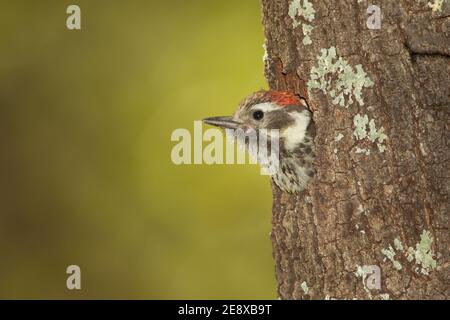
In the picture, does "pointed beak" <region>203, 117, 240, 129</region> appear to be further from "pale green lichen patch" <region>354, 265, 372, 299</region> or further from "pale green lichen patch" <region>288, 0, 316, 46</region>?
"pale green lichen patch" <region>354, 265, 372, 299</region>

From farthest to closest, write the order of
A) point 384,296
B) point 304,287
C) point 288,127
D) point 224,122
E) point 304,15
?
point 224,122 < point 288,127 < point 304,287 < point 304,15 < point 384,296

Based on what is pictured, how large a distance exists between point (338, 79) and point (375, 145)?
1.26 ft

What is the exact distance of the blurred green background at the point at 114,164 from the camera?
8.77 m

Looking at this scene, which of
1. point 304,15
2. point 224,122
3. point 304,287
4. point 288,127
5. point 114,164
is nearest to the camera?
point 304,15

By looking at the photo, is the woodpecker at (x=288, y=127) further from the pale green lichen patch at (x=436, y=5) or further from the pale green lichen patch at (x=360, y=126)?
the pale green lichen patch at (x=436, y=5)

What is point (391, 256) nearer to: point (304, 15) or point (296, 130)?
point (296, 130)

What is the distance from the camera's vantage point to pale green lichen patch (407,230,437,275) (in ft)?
11.4

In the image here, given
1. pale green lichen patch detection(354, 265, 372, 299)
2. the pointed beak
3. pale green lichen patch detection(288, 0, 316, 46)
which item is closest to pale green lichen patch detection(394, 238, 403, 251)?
pale green lichen patch detection(354, 265, 372, 299)

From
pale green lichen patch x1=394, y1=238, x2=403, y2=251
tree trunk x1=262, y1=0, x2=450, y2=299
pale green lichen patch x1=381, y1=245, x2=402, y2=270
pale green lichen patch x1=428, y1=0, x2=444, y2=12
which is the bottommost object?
pale green lichen patch x1=381, y1=245, x2=402, y2=270

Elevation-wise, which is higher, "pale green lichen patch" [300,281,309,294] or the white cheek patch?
the white cheek patch

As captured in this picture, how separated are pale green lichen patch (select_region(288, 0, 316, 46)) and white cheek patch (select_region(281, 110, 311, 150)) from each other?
405 mm

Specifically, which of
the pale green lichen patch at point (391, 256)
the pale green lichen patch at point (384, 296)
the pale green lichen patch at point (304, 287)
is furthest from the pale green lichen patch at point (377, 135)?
the pale green lichen patch at point (304, 287)

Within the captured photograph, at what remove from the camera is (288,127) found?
4.04 metres

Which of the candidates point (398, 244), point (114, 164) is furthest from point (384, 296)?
point (114, 164)
